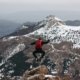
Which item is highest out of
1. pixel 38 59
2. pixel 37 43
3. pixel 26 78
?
pixel 37 43

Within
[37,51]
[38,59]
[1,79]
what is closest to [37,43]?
[37,51]

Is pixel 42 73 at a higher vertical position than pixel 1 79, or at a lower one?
higher

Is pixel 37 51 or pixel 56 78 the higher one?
pixel 37 51

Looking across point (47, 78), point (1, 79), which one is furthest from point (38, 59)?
point (1, 79)

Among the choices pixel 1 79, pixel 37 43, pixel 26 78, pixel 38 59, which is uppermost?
pixel 37 43

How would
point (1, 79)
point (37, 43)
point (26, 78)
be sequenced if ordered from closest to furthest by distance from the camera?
1. point (37, 43)
2. point (26, 78)
3. point (1, 79)

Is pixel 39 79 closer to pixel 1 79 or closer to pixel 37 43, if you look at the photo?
pixel 37 43

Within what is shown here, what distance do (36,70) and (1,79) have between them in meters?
159

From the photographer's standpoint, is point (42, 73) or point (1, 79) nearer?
point (42, 73)

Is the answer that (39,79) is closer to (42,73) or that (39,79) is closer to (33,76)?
(33,76)

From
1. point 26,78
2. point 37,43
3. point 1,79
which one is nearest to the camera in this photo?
point 37,43

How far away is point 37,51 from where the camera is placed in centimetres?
4309

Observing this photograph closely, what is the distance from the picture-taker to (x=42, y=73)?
46.4m

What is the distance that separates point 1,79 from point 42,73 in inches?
6236
